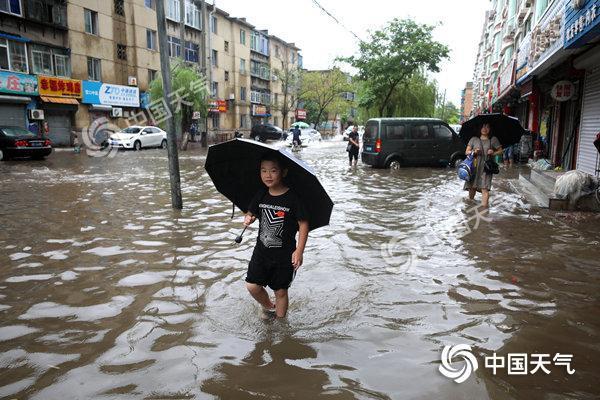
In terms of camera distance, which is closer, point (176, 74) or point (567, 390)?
point (567, 390)

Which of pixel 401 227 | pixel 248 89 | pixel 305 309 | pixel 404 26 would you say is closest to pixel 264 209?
pixel 305 309

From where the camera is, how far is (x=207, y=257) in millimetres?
5797

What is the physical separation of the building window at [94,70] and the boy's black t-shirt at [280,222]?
29.6 m

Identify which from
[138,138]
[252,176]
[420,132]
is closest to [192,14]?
[138,138]

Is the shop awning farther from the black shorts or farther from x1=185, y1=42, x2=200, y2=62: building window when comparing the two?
the black shorts

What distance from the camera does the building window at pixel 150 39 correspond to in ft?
109

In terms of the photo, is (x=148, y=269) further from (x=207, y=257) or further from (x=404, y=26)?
(x=404, y=26)

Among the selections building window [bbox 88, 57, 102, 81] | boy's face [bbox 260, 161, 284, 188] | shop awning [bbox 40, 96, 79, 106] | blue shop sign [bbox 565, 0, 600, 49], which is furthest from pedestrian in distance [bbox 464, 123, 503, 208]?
building window [bbox 88, 57, 102, 81]

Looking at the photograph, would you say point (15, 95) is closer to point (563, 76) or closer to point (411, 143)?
point (411, 143)

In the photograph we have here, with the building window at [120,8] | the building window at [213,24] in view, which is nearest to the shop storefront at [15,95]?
the building window at [120,8]

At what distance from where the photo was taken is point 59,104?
1049 inches

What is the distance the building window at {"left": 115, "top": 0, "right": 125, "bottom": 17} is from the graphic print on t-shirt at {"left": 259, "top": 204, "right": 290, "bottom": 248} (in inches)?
1262

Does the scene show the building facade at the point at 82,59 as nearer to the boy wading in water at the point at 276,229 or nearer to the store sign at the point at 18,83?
the store sign at the point at 18,83

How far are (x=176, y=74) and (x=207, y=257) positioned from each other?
84.4 ft
